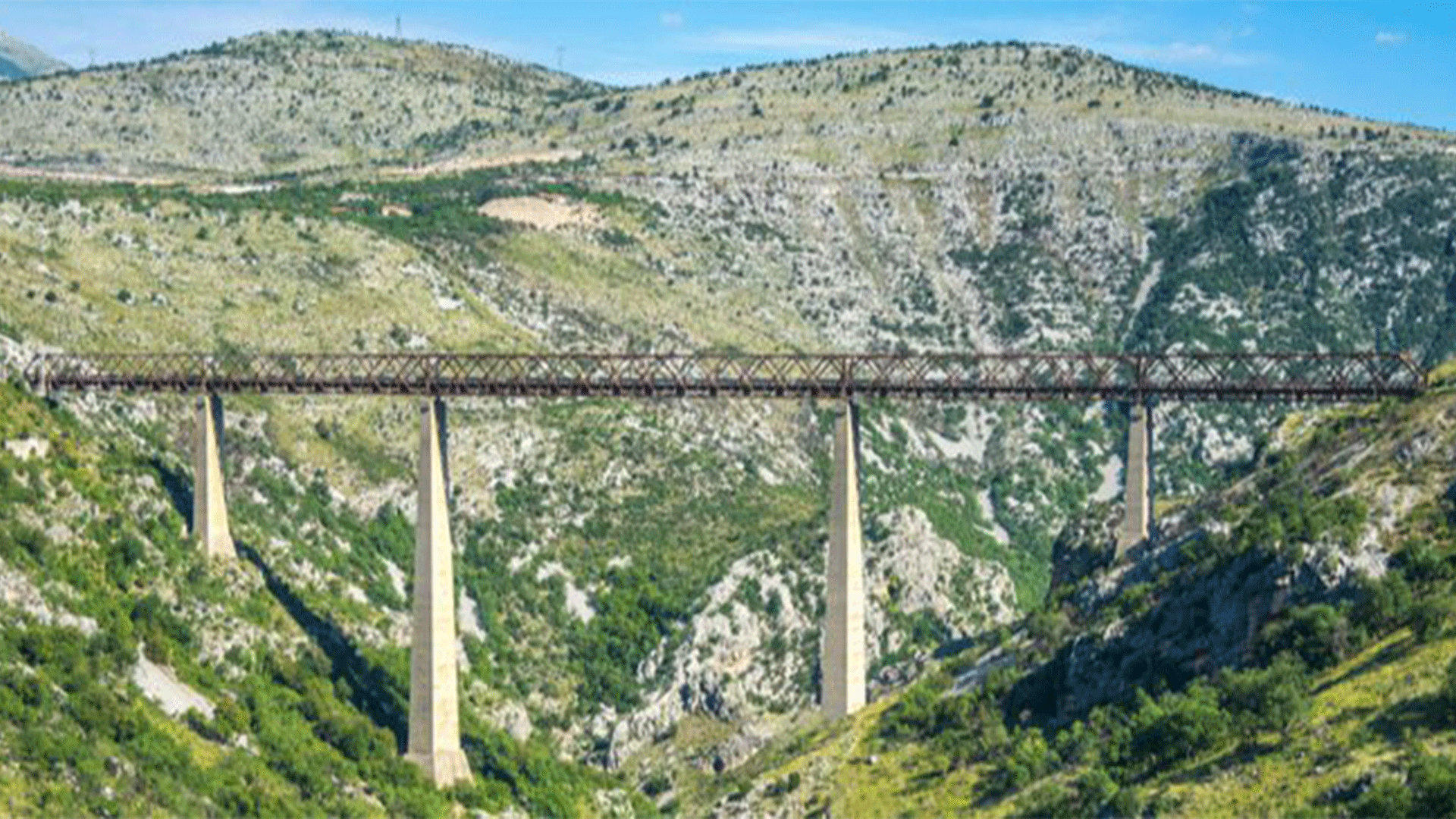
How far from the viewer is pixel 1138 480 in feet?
323

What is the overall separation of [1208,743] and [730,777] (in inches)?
1339

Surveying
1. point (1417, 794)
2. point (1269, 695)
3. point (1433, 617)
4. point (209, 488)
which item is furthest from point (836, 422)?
point (1417, 794)

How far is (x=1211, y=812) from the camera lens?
6950 cm

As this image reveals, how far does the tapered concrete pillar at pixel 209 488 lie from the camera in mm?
107875

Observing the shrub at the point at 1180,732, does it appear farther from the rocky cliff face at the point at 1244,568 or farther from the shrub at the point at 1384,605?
the shrub at the point at 1384,605

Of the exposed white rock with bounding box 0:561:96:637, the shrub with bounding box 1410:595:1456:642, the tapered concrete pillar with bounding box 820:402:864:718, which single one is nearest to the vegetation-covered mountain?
the exposed white rock with bounding box 0:561:96:637

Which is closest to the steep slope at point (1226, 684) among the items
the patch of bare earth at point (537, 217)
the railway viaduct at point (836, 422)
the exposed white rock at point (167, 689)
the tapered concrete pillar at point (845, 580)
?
the tapered concrete pillar at point (845, 580)

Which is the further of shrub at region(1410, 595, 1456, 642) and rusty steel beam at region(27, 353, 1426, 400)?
rusty steel beam at region(27, 353, 1426, 400)

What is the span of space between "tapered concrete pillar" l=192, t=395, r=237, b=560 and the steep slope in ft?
98.8

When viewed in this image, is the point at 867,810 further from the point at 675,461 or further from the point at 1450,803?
the point at 675,461

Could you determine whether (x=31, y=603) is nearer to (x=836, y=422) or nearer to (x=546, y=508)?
(x=836, y=422)

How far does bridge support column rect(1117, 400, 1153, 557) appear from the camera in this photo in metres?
97.6

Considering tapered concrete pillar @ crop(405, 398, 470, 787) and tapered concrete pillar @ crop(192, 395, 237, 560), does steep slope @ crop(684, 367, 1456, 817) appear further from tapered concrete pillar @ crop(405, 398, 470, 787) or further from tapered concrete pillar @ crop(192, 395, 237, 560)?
tapered concrete pillar @ crop(192, 395, 237, 560)

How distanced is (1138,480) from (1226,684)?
22.9 metres
